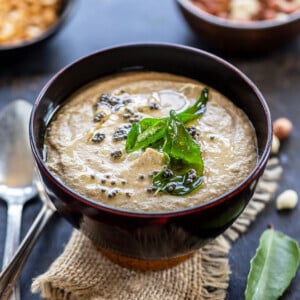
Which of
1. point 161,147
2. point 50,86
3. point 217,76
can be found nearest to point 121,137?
point 161,147

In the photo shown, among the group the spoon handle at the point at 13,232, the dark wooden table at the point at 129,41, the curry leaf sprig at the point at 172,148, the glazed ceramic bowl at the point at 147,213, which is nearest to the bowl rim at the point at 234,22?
the dark wooden table at the point at 129,41

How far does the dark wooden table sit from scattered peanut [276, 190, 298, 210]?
0.7 inches

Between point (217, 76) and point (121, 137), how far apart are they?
0.32 metres

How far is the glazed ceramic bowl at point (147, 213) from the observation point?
1.33m

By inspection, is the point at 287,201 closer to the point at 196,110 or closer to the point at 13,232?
the point at 196,110

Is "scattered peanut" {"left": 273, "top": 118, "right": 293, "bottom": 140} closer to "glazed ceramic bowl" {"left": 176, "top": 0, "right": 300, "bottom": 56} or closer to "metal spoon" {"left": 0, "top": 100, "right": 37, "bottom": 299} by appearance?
"glazed ceramic bowl" {"left": 176, "top": 0, "right": 300, "bottom": 56}

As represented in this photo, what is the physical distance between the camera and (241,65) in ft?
7.54

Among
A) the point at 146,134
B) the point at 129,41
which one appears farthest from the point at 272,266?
the point at 129,41

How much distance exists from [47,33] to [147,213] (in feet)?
3.82

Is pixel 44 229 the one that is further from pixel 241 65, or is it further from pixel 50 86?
pixel 241 65

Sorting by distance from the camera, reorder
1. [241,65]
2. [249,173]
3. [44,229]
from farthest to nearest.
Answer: [241,65] → [44,229] → [249,173]

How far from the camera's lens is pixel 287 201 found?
1.81 meters

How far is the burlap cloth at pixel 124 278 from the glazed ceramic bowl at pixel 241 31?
33.9 inches

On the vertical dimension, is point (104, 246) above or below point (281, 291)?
above
